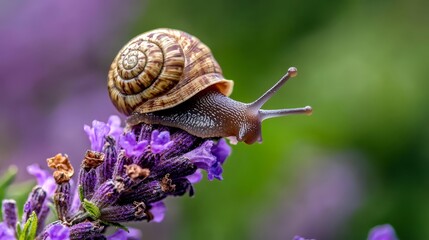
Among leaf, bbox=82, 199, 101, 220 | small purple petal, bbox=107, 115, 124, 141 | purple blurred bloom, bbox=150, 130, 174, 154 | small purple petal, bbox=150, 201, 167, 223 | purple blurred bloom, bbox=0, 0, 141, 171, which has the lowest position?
small purple petal, bbox=150, 201, 167, 223

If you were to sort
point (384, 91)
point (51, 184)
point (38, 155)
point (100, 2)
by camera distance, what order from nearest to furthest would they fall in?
point (51, 184), point (384, 91), point (38, 155), point (100, 2)

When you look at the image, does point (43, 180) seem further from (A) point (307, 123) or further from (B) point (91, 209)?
(A) point (307, 123)

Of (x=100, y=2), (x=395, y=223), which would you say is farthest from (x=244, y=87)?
(x=100, y=2)

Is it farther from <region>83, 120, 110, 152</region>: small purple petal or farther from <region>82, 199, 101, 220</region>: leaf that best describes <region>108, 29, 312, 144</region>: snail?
<region>82, 199, 101, 220</region>: leaf

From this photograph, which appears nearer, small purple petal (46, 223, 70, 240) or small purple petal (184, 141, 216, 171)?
small purple petal (46, 223, 70, 240)

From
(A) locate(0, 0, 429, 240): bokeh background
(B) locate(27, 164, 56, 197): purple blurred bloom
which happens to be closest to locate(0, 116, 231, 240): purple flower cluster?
(B) locate(27, 164, 56, 197): purple blurred bloom

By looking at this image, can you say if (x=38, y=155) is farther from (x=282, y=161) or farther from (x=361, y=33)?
(x=361, y=33)
